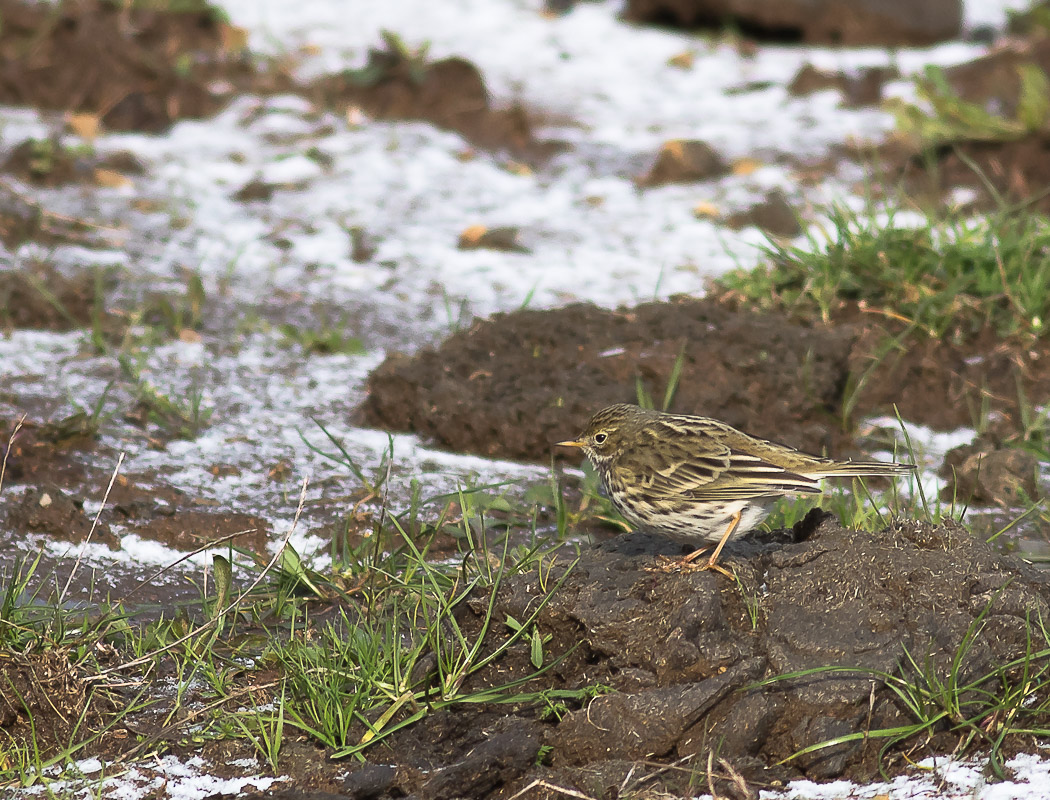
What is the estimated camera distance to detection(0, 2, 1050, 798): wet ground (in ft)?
12.1

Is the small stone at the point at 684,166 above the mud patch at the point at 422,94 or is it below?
below

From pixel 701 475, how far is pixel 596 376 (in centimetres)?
203

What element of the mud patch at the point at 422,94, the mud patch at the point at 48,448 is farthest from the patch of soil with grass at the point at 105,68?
the mud patch at the point at 48,448

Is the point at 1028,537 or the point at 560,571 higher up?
the point at 560,571

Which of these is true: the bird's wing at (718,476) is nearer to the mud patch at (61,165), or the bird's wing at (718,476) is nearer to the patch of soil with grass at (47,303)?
the patch of soil with grass at (47,303)

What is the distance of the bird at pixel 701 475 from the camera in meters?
4.09

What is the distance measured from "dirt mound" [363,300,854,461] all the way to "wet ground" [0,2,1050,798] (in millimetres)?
18

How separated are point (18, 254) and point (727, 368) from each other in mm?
4400

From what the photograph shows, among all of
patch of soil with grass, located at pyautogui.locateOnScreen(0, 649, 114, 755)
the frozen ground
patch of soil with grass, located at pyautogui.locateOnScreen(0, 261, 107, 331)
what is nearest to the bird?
the frozen ground

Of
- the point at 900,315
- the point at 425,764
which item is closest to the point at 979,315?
the point at 900,315

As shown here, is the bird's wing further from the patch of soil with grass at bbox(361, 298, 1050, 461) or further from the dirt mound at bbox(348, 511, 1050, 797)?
the patch of soil with grass at bbox(361, 298, 1050, 461)

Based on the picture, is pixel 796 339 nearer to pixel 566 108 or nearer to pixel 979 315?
pixel 979 315

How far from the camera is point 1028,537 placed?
514cm

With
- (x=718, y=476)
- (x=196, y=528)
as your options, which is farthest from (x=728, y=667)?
(x=196, y=528)
